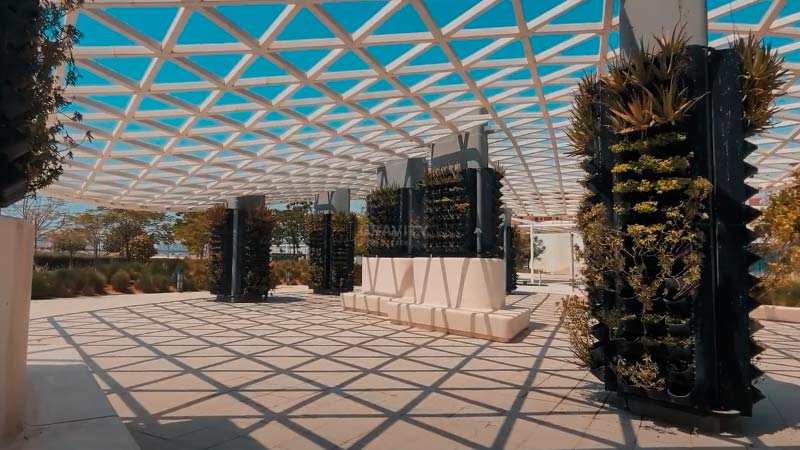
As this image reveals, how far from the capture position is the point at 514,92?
55.0 ft

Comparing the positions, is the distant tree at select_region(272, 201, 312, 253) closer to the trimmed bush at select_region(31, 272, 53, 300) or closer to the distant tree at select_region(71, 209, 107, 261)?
the distant tree at select_region(71, 209, 107, 261)

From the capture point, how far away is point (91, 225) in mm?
41156

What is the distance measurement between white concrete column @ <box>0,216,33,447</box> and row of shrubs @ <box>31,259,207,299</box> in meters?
19.0

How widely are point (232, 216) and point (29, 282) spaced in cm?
1725

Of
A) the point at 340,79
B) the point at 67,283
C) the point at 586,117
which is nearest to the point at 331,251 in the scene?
the point at 340,79

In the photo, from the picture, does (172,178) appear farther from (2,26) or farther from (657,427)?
(657,427)

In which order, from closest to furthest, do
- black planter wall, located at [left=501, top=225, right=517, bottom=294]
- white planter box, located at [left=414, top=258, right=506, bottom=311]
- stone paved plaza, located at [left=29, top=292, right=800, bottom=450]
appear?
stone paved plaza, located at [left=29, top=292, right=800, bottom=450] < white planter box, located at [left=414, top=258, right=506, bottom=311] < black planter wall, located at [left=501, top=225, right=517, bottom=294]

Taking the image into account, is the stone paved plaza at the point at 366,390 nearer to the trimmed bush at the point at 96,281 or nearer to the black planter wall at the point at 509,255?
the trimmed bush at the point at 96,281

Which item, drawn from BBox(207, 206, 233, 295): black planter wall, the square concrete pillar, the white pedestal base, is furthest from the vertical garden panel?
BBox(207, 206, 233, 295): black planter wall

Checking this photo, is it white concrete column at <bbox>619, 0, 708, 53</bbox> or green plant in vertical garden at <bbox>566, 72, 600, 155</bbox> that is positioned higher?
white concrete column at <bbox>619, 0, 708, 53</bbox>

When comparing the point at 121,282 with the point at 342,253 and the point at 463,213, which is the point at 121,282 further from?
the point at 463,213

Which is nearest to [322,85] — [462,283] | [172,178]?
[462,283]

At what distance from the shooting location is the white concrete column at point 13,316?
3205 mm

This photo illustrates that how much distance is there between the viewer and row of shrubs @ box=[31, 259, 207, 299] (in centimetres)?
2039
